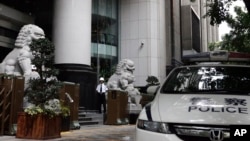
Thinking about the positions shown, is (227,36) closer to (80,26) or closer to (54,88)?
(80,26)

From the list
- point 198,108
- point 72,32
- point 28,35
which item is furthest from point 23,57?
point 198,108

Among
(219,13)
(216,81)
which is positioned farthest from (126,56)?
(216,81)

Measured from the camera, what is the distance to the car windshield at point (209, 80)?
4.58 meters

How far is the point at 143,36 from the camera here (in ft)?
73.6

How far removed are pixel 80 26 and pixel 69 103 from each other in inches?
258

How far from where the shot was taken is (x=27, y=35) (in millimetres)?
10602

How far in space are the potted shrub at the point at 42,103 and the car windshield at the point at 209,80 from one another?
408 centimetres

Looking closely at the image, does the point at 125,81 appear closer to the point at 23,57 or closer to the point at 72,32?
the point at 72,32

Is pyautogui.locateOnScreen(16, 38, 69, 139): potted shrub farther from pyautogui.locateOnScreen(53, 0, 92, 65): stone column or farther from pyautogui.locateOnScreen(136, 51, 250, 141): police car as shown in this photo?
pyautogui.locateOnScreen(53, 0, 92, 65): stone column

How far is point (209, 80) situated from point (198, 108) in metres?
1.11

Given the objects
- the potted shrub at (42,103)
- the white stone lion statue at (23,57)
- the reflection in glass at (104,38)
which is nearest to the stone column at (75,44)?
the reflection in glass at (104,38)

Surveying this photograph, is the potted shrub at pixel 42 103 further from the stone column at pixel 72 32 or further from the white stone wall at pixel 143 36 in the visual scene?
the white stone wall at pixel 143 36

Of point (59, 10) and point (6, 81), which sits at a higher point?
point (59, 10)

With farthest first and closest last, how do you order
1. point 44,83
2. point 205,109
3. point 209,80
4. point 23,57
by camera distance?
1. point 23,57
2. point 44,83
3. point 209,80
4. point 205,109
